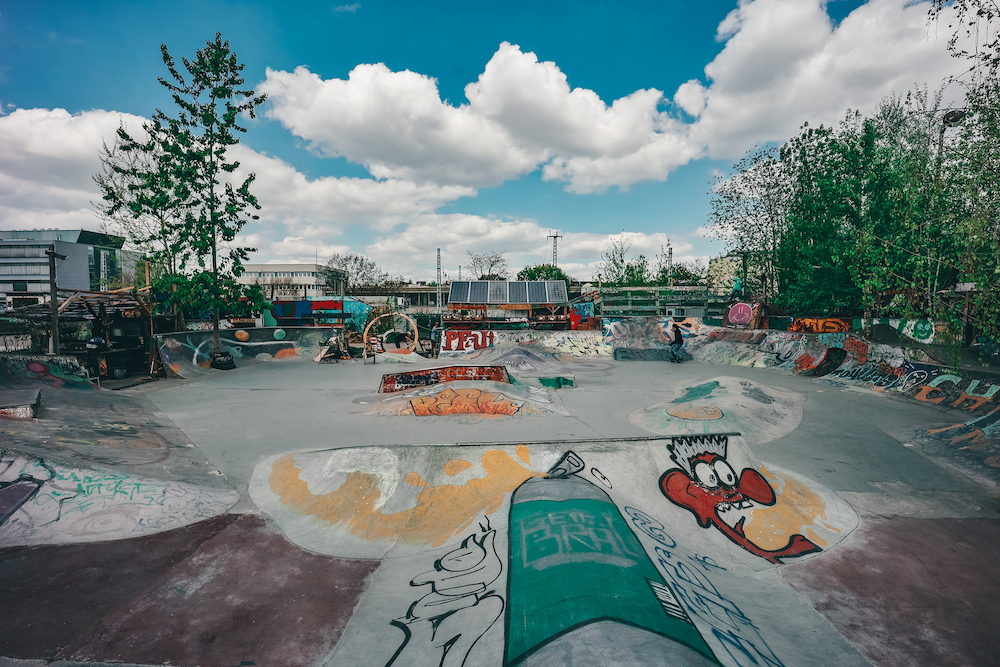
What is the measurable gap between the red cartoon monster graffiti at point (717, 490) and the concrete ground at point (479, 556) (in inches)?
2.7

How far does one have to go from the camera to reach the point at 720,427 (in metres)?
9.34

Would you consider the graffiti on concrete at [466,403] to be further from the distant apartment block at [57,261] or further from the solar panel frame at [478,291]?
the distant apartment block at [57,261]

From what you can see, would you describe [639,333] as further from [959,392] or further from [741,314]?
[959,392]

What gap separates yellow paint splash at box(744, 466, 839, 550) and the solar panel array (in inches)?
840

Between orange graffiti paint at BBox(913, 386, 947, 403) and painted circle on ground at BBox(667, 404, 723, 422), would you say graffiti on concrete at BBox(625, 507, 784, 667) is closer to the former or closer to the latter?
painted circle on ground at BBox(667, 404, 723, 422)

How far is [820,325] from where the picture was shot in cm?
1877

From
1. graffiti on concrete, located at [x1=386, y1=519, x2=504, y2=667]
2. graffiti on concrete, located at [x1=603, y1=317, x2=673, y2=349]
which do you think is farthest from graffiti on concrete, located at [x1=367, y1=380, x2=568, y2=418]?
graffiti on concrete, located at [x1=603, y1=317, x2=673, y2=349]

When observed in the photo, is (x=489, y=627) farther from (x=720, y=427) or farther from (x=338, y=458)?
(x=720, y=427)

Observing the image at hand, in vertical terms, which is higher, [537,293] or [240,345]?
[537,293]

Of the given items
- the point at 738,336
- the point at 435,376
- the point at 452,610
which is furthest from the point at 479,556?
the point at 738,336

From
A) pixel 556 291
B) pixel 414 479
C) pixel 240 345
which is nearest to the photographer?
pixel 414 479

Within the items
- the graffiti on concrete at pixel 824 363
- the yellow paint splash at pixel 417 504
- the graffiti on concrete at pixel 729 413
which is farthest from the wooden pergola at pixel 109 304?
the graffiti on concrete at pixel 824 363

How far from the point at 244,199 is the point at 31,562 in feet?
56.8

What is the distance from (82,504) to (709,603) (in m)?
7.50
